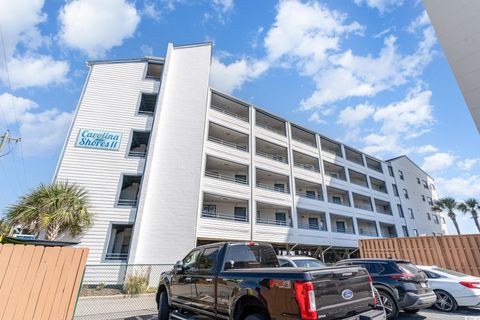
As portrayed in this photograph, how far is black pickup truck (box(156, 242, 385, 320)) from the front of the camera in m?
3.19

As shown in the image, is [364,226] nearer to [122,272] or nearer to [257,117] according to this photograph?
[257,117]

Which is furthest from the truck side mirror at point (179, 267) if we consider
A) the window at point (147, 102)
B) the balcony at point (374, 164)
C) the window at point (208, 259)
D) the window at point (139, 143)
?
the balcony at point (374, 164)

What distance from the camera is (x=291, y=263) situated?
30.2 feet

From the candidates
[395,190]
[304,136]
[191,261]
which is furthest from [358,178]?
[191,261]

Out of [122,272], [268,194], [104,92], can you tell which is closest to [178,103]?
[104,92]

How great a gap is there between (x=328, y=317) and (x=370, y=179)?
3332cm

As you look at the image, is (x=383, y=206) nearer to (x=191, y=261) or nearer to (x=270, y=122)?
(x=270, y=122)

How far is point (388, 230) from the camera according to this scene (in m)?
31.5

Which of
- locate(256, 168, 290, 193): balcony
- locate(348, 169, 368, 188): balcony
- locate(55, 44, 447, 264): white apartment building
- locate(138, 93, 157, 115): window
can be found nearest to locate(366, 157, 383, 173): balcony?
locate(348, 169, 368, 188): balcony

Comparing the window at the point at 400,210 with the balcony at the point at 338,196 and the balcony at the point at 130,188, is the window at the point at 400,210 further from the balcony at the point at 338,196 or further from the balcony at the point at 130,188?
the balcony at the point at 130,188

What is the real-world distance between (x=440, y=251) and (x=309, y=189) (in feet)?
49.3

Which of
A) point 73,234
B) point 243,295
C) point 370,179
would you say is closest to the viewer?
point 243,295

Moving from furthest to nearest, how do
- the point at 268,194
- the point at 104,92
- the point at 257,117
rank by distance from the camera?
the point at 257,117 → the point at 268,194 → the point at 104,92

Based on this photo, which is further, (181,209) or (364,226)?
(364,226)
